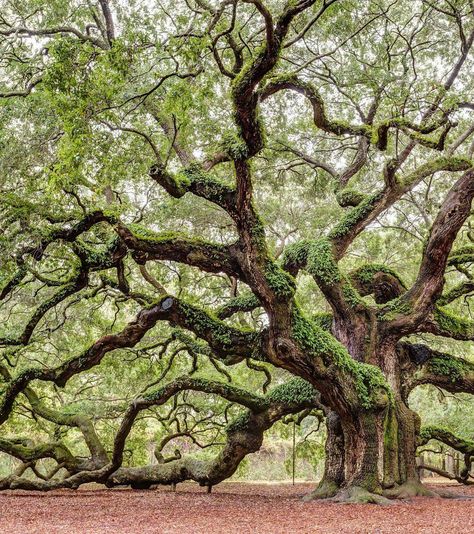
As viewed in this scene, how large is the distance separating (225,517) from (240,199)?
4146mm

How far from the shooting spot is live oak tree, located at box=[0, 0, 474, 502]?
7.20 metres

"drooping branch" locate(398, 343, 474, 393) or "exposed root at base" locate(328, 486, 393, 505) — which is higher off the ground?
"drooping branch" locate(398, 343, 474, 393)

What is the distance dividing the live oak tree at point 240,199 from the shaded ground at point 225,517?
36.4 inches

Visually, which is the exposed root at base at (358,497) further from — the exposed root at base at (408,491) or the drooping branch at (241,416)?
the drooping branch at (241,416)

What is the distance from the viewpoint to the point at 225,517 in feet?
22.0

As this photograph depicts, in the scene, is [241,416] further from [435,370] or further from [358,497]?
[435,370]

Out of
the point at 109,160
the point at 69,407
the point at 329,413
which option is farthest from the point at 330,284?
the point at 69,407

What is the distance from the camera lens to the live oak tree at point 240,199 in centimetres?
720

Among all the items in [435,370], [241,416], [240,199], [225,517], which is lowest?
[225,517]

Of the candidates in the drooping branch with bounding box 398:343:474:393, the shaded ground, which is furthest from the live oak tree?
the shaded ground

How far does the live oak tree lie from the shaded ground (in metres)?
0.92

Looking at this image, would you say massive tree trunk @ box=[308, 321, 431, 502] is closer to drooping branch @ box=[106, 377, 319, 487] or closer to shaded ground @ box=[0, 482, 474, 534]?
shaded ground @ box=[0, 482, 474, 534]

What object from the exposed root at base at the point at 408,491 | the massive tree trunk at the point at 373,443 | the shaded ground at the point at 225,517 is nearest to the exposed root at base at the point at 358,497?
the massive tree trunk at the point at 373,443

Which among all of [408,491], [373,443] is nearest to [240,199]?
[373,443]
